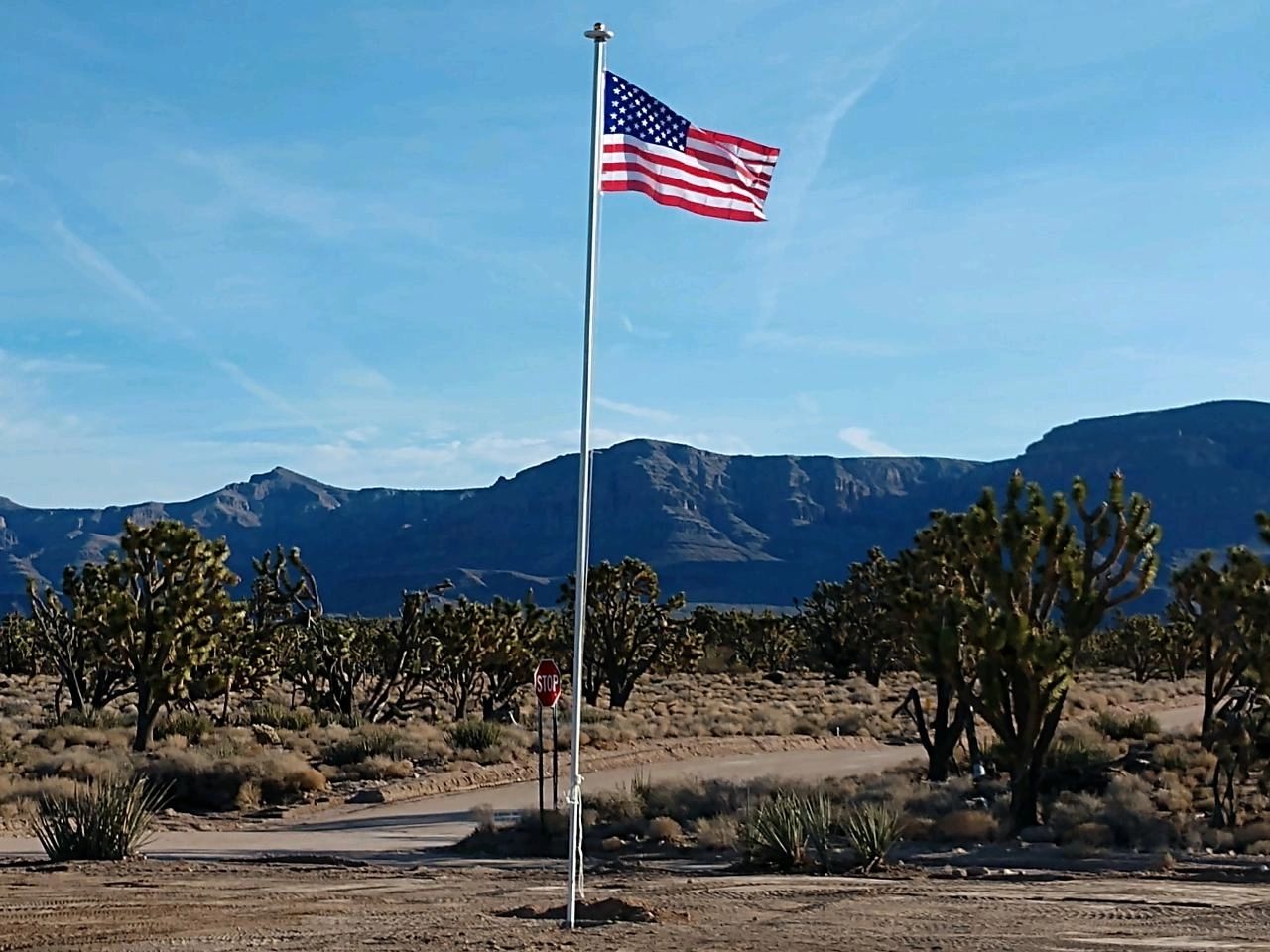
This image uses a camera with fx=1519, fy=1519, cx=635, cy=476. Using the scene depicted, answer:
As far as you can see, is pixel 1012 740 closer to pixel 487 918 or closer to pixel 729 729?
pixel 487 918

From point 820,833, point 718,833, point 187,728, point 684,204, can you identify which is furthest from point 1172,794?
point 187,728

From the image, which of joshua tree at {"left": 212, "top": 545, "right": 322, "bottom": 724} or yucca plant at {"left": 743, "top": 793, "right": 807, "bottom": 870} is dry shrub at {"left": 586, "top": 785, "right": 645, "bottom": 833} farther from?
joshua tree at {"left": 212, "top": 545, "right": 322, "bottom": 724}

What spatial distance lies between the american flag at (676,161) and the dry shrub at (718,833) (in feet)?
27.0

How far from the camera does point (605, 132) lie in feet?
38.8

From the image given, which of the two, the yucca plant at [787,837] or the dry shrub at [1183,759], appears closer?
the yucca plant at [787,837]

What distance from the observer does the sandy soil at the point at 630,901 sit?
34.9ft

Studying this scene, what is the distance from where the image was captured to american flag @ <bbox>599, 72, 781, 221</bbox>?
11.8m

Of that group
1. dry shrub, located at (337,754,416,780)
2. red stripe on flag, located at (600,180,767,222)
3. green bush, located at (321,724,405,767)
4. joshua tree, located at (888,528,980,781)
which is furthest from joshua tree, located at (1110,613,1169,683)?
red stripe on flag, located at (600,180,767,222)

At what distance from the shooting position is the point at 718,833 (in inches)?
721

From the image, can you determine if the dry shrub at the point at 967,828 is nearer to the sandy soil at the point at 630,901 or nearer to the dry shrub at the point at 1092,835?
the dry shrub at the point at 1092,835

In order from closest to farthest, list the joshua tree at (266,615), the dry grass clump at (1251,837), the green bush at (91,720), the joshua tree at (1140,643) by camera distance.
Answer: the dry grass clump at (1251,837)
the green bush at (91,720)
the joshua tree at (266,615)
the joshua tree at (1140,643)

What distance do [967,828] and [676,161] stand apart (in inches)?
412

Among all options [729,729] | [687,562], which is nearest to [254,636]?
[729,729]

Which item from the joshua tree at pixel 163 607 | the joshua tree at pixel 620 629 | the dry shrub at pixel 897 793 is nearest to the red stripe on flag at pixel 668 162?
the dry shrub at pixel 897 793
